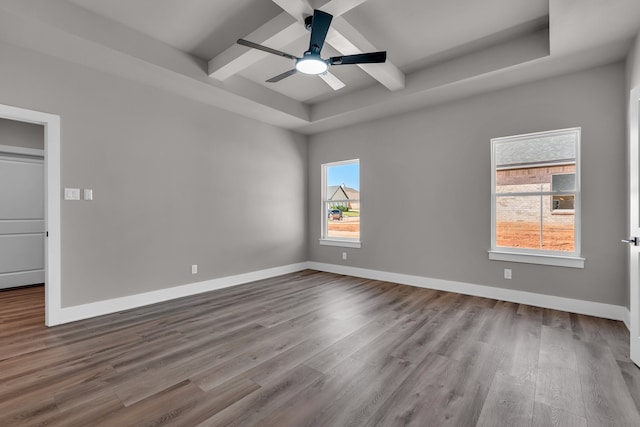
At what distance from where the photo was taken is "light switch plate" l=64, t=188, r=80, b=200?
10.6 ft

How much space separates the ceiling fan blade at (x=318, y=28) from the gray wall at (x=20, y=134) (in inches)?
198

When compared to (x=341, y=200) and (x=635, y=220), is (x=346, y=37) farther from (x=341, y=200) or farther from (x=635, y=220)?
(x=341, y=200)

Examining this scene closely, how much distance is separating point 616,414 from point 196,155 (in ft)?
15.8

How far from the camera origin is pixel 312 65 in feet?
9.12

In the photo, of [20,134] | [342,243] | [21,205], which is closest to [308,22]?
[342,243]

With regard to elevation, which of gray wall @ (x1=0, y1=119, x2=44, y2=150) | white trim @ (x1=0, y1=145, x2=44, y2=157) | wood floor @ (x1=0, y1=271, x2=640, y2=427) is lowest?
wood floor @ (x1=0, y1=271, x2=640, y2=427)

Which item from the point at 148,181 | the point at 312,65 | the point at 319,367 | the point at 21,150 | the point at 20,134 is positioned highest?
the point at 312,65

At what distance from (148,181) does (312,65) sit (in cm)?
259

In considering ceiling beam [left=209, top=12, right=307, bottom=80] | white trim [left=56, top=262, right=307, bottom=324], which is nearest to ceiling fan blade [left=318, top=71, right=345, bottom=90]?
ceiling beam [left=209, top=12, right=307, bottom=80]

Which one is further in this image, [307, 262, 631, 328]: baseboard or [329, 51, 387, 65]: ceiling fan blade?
[307, 262, 631, 328]: baseboard

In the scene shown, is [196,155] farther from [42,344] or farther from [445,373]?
[445,373]

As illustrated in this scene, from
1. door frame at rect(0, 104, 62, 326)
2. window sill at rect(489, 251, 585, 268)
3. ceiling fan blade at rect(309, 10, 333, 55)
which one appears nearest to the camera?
ceiling fan blade at rect(309, 10, 333, 55)

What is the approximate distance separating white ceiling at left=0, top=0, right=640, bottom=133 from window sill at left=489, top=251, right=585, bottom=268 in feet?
7.11

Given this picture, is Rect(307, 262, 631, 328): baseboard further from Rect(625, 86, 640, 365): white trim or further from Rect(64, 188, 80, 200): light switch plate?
Rect(64, 188, 80, 200): light switch plate
